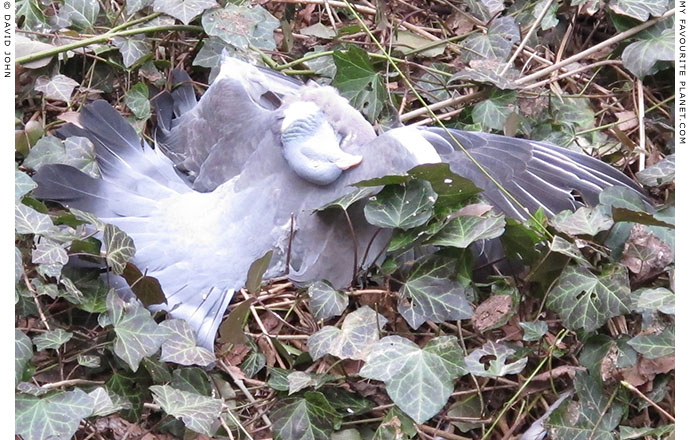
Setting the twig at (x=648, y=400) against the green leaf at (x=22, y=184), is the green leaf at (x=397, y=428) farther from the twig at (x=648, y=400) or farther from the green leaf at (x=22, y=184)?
the green leaf at (x=22, y=184)

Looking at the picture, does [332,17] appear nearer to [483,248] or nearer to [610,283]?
[483,248]

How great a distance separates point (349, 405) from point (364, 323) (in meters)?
0.14

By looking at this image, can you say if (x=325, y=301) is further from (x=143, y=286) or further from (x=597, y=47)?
(x=597, y=47)

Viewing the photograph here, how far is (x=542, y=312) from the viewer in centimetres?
173

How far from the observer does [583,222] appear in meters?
1.69

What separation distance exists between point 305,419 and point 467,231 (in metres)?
0.42

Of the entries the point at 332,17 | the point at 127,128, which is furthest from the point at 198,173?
the point at 332,17

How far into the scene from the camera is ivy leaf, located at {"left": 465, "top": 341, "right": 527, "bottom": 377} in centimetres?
155

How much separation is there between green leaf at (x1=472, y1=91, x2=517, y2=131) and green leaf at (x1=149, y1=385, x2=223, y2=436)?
0.84 metres

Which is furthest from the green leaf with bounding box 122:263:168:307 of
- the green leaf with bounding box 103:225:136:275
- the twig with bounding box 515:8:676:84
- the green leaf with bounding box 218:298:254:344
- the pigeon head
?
the twig with bounding box 515:8:676:84

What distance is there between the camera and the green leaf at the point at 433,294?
5.43 ft

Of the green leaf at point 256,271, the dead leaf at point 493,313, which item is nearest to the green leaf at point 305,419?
the green leaf at point 256,271

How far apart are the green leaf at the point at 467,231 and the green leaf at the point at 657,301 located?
0.83 feet

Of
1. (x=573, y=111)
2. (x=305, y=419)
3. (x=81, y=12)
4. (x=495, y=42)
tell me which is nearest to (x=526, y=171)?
(x=573, y=111)
